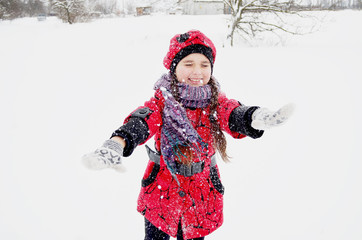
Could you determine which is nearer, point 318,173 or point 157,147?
point 157,147

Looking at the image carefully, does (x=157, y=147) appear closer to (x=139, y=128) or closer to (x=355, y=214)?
(x=139, y=128)

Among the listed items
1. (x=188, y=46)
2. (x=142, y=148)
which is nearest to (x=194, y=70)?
(x=188, y=46)

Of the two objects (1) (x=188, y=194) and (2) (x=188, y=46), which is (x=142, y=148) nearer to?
(1) (x=188, y=194)

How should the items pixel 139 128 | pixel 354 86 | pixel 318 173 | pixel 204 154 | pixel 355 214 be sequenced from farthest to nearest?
1. pixel 354 86
2. pixel 318 173
3. pixel 355 214
4. pixel 204 154
5. pixel 139 128

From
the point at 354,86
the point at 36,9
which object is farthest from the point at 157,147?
the point at 36,9

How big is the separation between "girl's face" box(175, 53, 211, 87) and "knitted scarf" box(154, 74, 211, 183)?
66mm

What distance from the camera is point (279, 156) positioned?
346cm

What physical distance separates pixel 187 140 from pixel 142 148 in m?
2.36

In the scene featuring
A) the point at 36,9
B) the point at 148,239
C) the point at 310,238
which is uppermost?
the point at 36,9

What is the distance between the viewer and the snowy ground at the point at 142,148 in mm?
2465

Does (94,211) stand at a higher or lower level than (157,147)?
lower

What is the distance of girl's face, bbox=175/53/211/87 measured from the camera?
4.90 feet

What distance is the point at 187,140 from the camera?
1.41 meters

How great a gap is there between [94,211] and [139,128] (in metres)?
1.84
